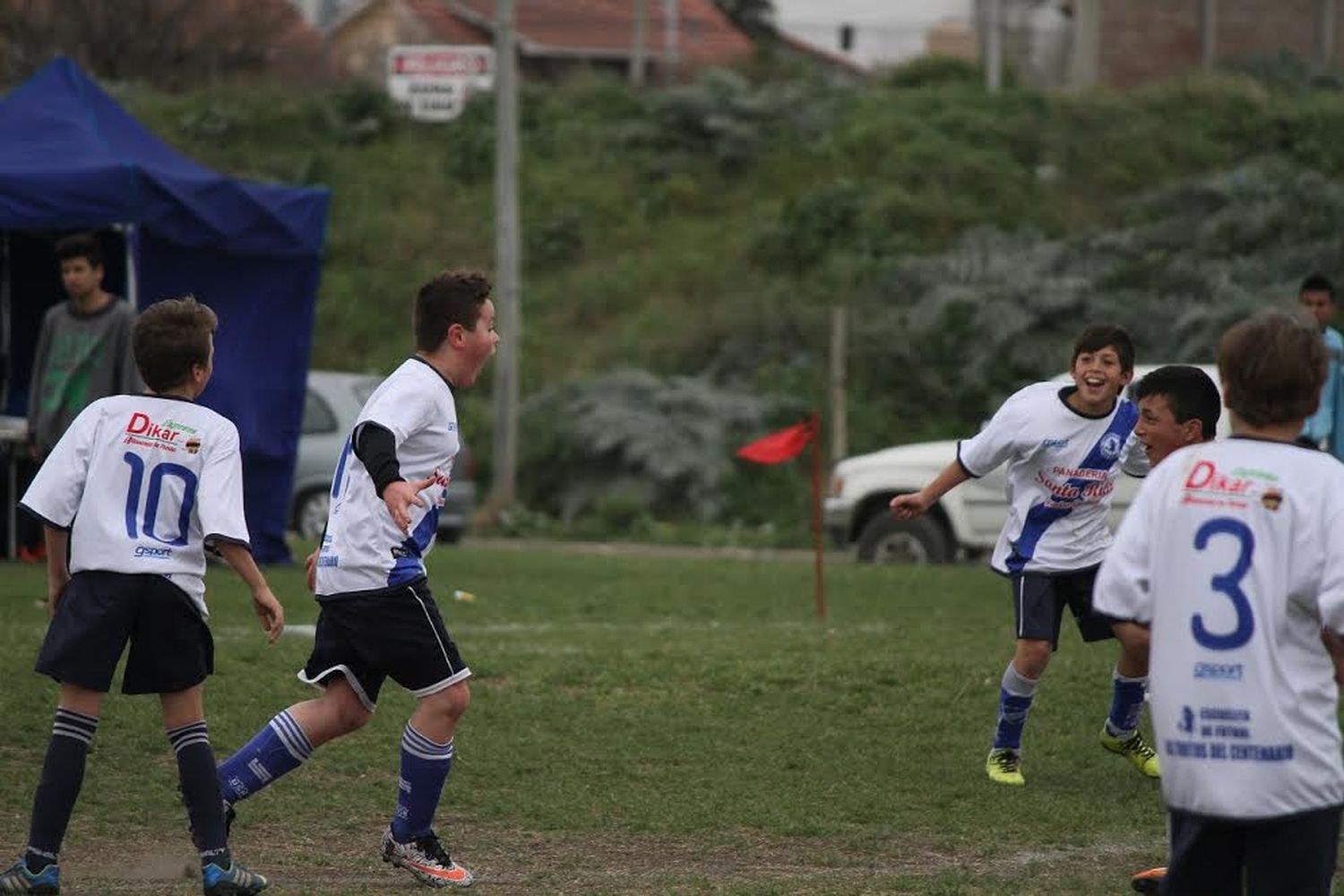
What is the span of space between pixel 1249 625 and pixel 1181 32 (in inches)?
1406

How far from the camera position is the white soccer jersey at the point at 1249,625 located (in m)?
4.05

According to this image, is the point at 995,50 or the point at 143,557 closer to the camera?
the point at 143,557

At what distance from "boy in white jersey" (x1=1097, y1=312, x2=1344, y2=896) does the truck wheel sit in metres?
12.3

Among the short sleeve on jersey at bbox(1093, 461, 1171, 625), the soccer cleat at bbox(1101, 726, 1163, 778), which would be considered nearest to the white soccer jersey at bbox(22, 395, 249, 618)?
the short sleeve on jersey at bbox(1093, 461, 1171, 625)

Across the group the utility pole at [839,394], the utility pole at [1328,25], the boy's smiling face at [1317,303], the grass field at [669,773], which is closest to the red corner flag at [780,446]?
the grass field at [669,773]

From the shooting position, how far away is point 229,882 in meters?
5.59

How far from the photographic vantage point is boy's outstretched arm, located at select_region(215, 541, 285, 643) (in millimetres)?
5547

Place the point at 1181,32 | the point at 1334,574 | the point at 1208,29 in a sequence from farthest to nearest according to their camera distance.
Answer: the point at 1181,32
the point at 1208,29
the point at 1334,574

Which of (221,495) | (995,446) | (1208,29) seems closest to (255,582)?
(221,495)

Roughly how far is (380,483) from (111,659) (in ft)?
2.74

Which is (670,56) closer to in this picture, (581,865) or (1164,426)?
(1164,426)

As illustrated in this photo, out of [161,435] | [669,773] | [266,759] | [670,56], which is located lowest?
[669,773]

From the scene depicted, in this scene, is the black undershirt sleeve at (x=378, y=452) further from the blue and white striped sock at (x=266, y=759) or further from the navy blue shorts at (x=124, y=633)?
the blue and white striped sock at (x=266, y=759)

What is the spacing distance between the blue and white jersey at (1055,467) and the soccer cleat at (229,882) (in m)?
3.06
